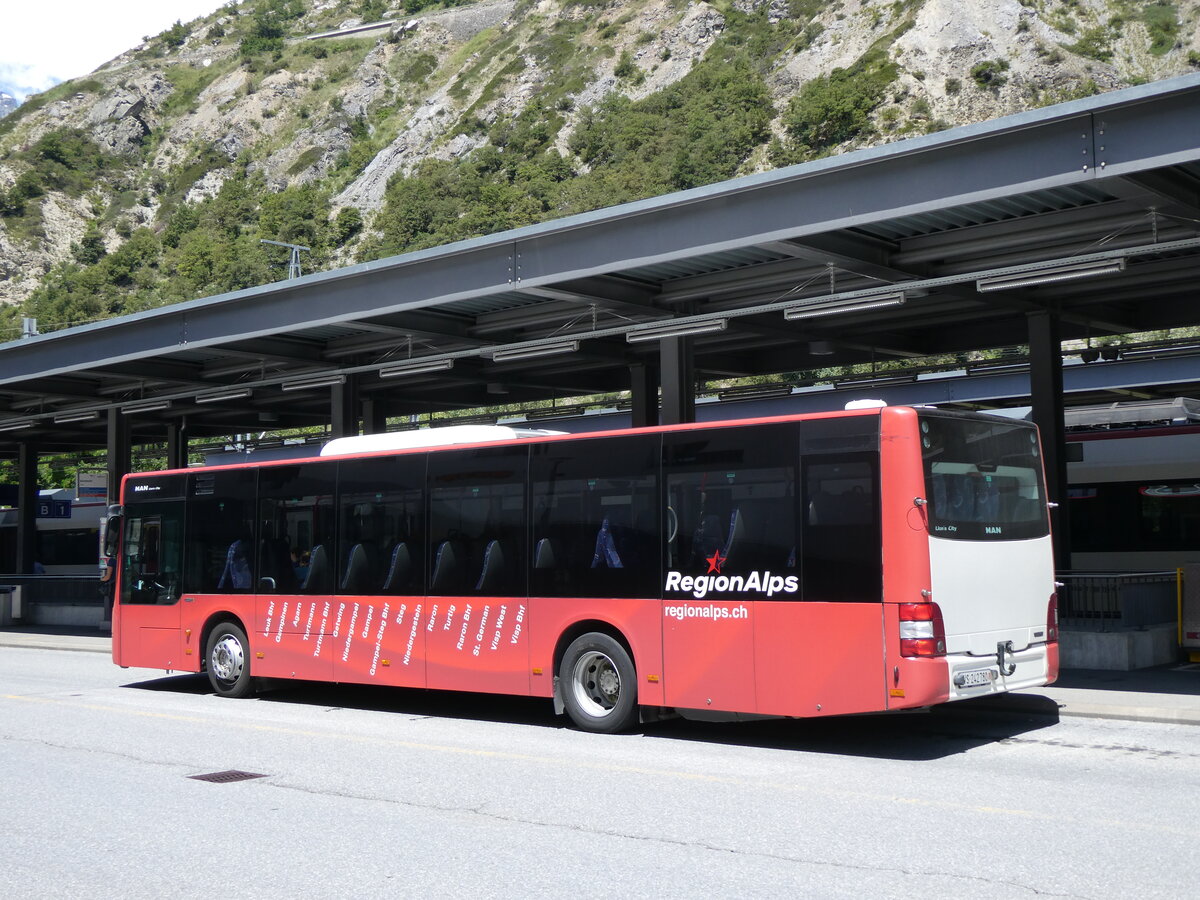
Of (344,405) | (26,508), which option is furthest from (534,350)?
(26,508)

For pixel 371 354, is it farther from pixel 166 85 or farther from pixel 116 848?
pixel 166 85

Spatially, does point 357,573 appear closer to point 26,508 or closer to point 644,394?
point 644,394

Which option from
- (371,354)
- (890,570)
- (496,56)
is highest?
(496,56)

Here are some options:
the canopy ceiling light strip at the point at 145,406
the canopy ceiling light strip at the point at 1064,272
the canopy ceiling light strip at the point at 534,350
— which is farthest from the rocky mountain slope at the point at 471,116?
the canopy ceiling light strip at the point at 1064,272

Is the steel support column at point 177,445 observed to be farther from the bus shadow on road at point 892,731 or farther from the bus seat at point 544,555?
the bus shadow on road at point 892,731

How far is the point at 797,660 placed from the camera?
417 inches

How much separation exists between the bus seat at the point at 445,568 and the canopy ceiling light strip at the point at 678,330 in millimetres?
5773

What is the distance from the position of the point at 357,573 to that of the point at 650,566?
4.26 m

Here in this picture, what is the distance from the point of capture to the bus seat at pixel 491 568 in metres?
13.1

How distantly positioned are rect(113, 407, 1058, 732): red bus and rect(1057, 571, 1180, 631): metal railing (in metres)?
5.17

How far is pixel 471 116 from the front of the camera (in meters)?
137

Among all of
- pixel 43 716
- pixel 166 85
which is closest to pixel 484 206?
pixel 166 85

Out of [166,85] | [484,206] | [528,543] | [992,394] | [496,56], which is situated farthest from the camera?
[166,85]

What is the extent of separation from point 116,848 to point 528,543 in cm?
610
